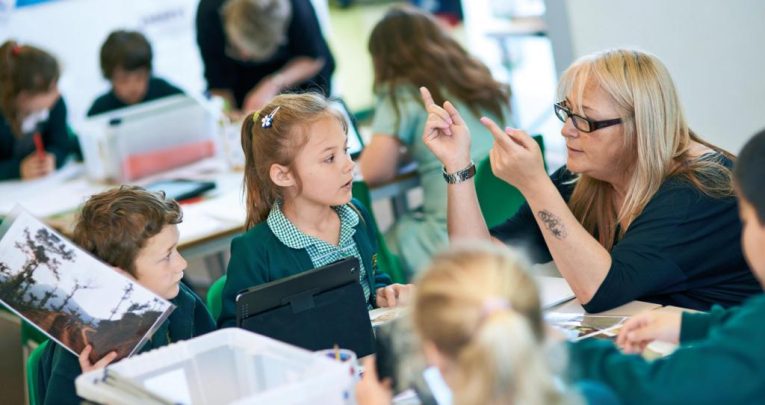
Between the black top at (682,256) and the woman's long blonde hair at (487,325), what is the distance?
89cm

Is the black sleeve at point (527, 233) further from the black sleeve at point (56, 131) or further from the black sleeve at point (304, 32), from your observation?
the black sleeve at point (56, 131)

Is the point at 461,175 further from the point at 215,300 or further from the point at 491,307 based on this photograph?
the point at 491,307

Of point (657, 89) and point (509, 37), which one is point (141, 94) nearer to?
point (509, 37)

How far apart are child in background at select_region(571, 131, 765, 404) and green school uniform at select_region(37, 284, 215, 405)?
100 centimetres

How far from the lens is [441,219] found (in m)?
3.93

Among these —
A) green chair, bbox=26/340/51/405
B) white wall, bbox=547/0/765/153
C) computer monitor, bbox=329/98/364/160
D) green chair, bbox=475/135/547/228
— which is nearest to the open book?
green chair, bbox=475/135/547/228

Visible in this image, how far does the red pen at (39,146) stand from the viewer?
482 centimetres

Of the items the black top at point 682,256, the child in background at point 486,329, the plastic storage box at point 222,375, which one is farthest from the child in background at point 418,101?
the child in background at point 486,329

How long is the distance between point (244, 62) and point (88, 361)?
133 inches

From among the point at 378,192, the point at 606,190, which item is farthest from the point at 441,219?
the point at 606,190

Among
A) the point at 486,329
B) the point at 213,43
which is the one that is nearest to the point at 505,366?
the point at 486,329

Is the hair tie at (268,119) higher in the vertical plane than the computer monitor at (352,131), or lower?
higher

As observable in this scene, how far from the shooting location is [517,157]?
2.38 metres

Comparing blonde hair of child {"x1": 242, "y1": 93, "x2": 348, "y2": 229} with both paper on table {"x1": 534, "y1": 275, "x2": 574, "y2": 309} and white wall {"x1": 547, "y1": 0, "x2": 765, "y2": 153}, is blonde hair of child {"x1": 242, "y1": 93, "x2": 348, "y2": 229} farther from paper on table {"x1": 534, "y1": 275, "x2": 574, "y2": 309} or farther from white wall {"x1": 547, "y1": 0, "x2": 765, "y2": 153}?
white wall {"x1": 547, "y1": 0, "x2": 765, "y2": 153}
